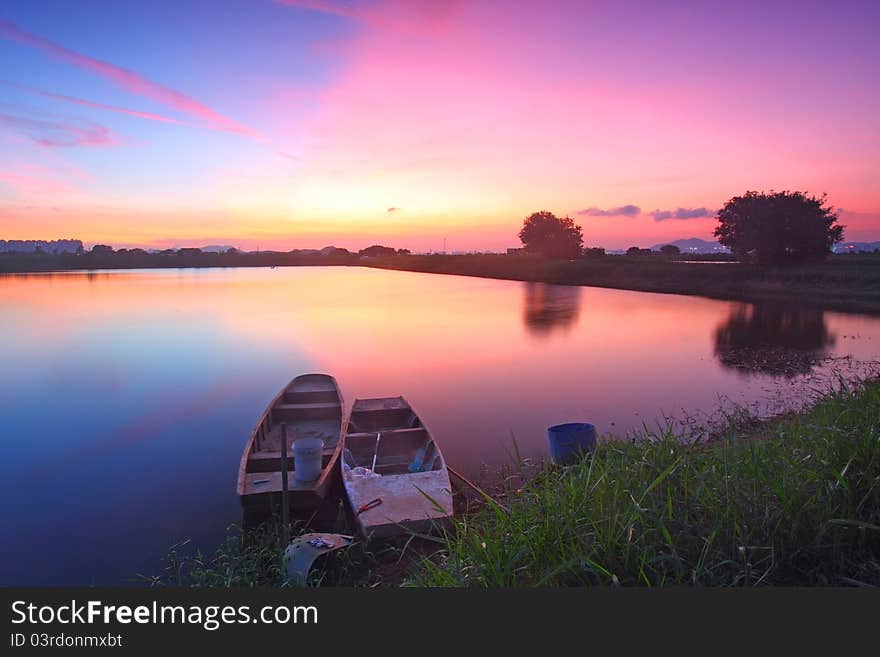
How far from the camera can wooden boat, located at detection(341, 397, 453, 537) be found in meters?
7.33

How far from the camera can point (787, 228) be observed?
5134cm

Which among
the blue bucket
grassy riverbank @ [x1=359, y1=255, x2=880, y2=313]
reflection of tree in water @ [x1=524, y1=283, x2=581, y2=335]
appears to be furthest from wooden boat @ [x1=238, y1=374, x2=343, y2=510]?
grassy riverbank @ [x1=359, y1=255, x2=880, y2=313]

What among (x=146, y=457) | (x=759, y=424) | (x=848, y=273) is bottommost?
(x=146, y=457)

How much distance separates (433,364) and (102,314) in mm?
34435

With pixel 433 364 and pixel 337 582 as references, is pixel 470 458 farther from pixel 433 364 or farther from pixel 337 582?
pixel 433 364

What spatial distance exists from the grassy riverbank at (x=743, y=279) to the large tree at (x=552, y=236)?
58.7 ft

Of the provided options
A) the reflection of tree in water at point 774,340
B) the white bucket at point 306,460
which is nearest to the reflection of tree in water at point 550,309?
the reflection of tree in water at point 774,340

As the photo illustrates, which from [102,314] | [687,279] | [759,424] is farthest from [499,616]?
[687,279]

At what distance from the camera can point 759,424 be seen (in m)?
11.5

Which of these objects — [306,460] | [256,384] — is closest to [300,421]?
[306,460]

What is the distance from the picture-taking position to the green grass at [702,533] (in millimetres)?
3480

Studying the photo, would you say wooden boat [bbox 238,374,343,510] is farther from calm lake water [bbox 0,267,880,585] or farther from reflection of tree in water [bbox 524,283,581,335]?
reflection of tree in water [bbox 524,283,581,335]

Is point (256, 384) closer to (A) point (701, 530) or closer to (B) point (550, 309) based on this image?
(A) point (701, 530)

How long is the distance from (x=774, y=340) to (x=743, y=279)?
30.0m
